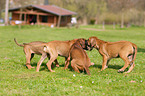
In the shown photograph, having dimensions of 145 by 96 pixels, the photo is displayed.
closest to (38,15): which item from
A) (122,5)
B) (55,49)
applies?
(122,5)

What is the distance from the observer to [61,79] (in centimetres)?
793

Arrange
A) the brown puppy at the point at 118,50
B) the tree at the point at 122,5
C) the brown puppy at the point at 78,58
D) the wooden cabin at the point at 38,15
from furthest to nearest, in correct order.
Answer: the tree at the point at 122,5
the wooden cabin at the point at 38,15
the brown puppy at the point at 118,50
the brown puppy at the point at 78,58

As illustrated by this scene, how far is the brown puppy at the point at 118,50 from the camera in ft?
29.9

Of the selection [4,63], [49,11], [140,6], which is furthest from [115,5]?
[4,63]

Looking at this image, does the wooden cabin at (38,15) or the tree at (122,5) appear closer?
the wooden cabin at (38,15)

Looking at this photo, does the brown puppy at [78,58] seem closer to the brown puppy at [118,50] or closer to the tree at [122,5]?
the brown puppy at [118,50]

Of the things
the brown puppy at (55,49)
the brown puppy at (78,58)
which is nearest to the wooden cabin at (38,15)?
the brown puppy at (55,49)

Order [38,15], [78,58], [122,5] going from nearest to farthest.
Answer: [78,58]
[38,15]
[122,5]

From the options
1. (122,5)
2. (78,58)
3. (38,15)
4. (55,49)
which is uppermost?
(122,5)

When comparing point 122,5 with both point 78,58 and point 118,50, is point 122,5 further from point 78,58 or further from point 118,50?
point 78,58

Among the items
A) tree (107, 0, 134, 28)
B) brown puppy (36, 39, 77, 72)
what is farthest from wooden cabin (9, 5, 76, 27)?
brown puppy (36, 39, 77, 72)

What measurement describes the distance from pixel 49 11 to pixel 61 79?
4064cm

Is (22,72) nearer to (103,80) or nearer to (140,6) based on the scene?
(103,80)

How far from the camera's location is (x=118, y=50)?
30.6 feet
